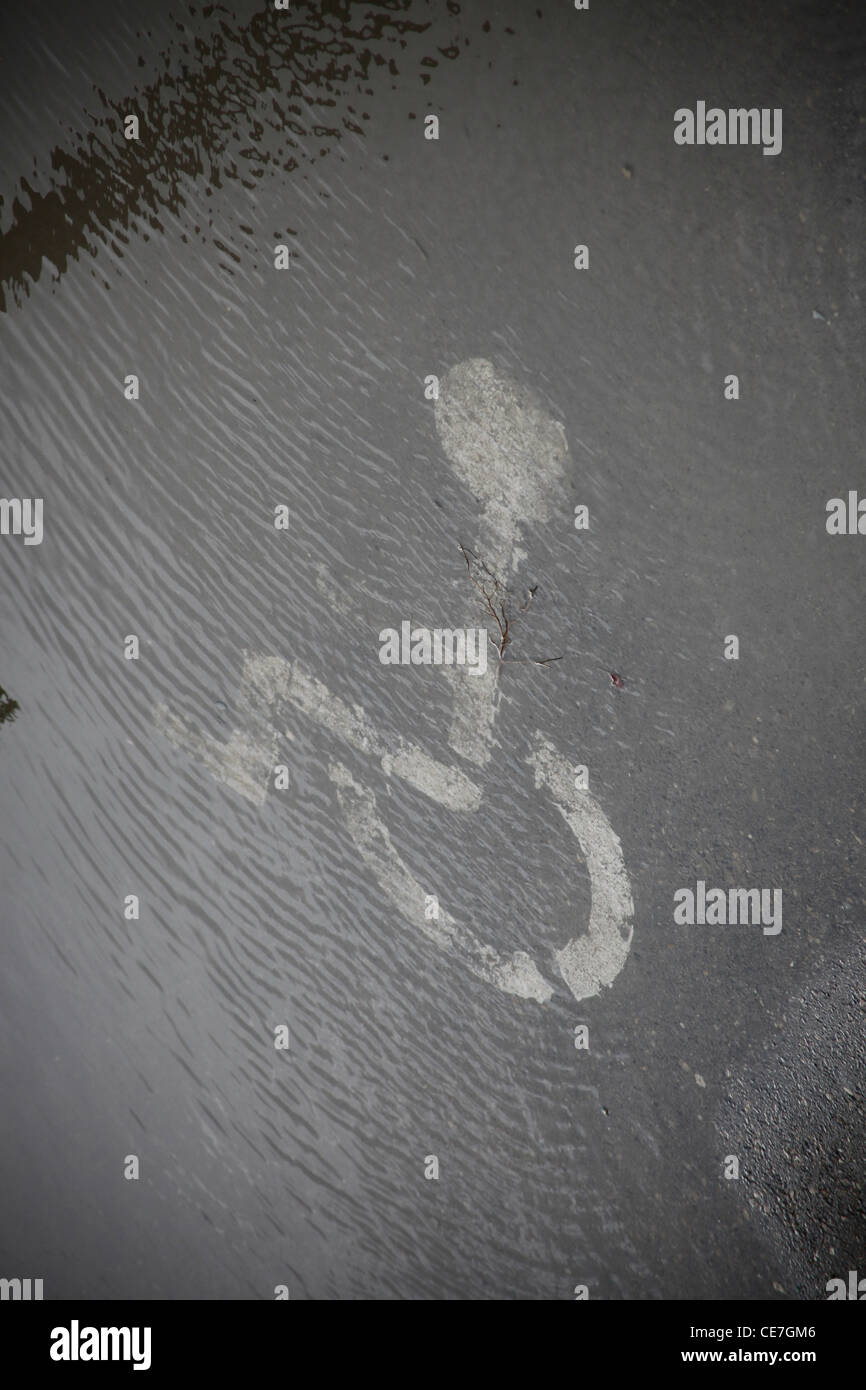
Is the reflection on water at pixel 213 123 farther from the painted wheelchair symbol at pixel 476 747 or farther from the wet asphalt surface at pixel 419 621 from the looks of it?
the painted wheelchair symbol at pixel 476 747

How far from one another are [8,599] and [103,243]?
3.12 ft

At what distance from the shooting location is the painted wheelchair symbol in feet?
6.45

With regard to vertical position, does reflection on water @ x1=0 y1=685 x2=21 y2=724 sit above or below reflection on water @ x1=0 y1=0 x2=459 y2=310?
below

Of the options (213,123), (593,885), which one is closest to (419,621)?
(593,885)

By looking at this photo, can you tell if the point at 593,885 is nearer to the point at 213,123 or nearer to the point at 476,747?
the point at 476,747

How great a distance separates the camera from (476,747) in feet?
6.59

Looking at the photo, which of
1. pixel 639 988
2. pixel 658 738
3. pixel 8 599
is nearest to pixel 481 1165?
pixel 639 988

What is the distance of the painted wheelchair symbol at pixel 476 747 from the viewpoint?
1.97 metres

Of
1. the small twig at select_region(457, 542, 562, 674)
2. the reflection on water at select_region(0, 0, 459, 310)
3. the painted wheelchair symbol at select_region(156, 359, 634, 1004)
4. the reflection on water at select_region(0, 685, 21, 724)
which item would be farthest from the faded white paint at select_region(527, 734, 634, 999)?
the reflection on water at select_region(0, 0, 459, 310)

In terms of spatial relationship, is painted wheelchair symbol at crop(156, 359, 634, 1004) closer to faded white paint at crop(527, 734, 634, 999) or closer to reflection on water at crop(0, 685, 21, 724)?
faded white paint at crop(527, 734, 634, 999)

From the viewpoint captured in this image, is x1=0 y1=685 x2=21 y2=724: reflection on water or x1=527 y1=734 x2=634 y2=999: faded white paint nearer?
x1=527 y1=734 x2=634 y2=999: faded white paint

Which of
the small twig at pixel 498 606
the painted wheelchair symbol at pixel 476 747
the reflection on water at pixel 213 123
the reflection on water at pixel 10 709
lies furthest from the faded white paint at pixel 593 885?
the reflection on water at pixel 213 123

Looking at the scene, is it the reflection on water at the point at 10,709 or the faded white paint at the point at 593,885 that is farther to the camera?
the reflection on water at the point at 10,709
